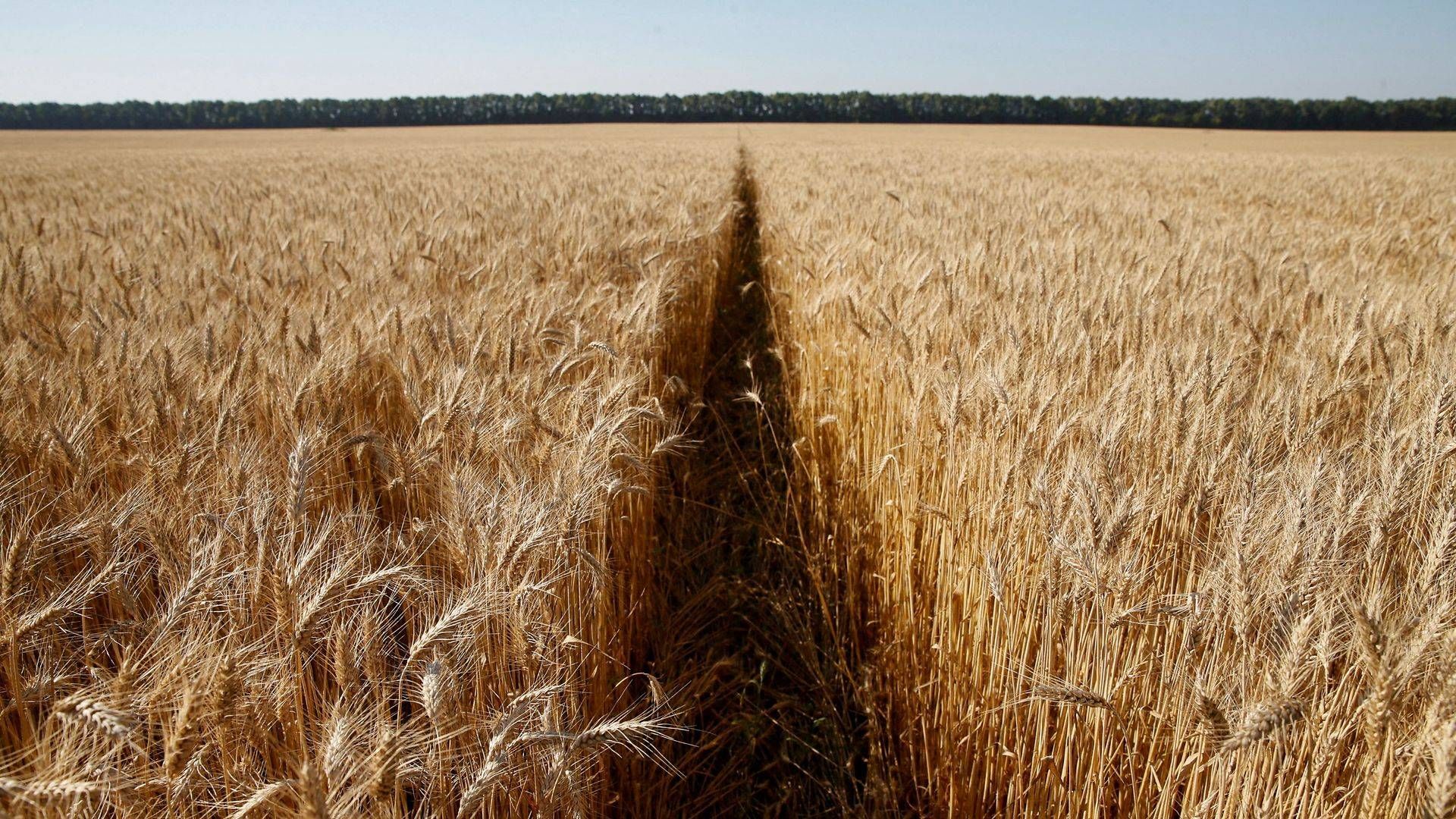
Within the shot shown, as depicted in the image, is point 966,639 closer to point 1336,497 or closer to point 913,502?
point 913,502

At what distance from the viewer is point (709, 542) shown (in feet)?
8.80

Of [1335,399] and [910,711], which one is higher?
[1335,399]

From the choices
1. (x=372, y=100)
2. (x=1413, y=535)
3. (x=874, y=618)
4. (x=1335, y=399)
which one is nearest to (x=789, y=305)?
(x=874, y=618)

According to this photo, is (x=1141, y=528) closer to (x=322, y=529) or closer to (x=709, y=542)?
(x=322, y=529)

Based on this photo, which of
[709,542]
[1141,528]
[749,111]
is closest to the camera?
[1141,528]

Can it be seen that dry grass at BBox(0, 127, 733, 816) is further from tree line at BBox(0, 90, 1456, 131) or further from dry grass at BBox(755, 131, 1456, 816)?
tree line at BBox(0, 90, 1456, 131)

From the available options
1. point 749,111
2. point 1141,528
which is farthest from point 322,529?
point 749,111

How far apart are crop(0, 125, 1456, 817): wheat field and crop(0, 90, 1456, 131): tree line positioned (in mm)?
61136

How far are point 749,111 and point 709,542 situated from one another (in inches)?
2558

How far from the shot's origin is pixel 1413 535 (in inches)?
46.1

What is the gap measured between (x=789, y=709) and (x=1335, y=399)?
1.58 meters

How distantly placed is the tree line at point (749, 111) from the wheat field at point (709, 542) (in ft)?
201

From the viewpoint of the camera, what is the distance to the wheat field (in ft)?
2.95

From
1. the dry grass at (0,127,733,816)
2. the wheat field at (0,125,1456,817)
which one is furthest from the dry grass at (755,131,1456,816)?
the dry grass at (0,127,733,816)
